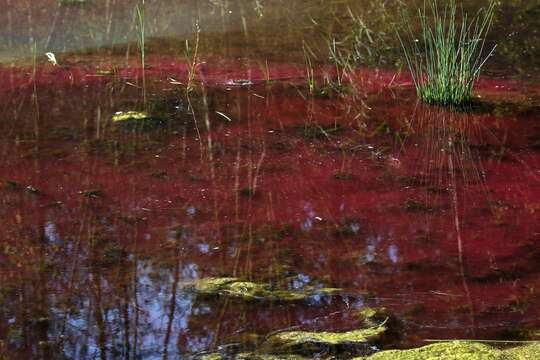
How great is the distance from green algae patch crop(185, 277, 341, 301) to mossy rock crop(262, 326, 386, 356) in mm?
203

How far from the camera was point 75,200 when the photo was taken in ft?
9.90

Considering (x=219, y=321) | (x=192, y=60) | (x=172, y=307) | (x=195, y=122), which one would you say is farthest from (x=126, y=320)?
(x=192, y=60)

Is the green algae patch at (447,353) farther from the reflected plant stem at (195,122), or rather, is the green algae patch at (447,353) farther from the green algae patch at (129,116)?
the green algae patch at (129,116)

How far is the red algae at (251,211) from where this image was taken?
2.30m

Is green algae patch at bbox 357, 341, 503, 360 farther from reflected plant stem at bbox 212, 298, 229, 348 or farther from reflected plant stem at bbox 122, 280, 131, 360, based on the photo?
reflected plant stem at bbox 122, 280, 131, 360

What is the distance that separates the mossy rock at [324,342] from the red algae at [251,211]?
5 centimetres

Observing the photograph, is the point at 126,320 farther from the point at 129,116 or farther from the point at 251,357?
the point at 129,116

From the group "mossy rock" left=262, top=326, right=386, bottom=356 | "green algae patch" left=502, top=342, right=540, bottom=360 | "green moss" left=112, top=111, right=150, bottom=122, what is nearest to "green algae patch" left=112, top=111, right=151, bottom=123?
"green moss" left=112, top=111, right=150, bottom=122

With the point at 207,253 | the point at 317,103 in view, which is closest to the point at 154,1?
the point at 317,103

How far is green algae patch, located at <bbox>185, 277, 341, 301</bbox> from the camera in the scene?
2.40m

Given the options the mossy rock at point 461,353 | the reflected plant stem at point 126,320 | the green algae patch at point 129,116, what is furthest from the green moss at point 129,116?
the mossy rock at point 461,353

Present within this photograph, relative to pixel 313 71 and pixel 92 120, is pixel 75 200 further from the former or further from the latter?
pixel 313 71

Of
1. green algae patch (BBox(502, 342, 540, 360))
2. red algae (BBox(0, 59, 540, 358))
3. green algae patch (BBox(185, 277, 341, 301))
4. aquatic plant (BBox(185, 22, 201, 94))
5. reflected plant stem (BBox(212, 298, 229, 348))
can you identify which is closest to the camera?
green algae patch (BBox(502, 342, 540, 360))

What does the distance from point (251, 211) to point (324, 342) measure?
2.91 ft
